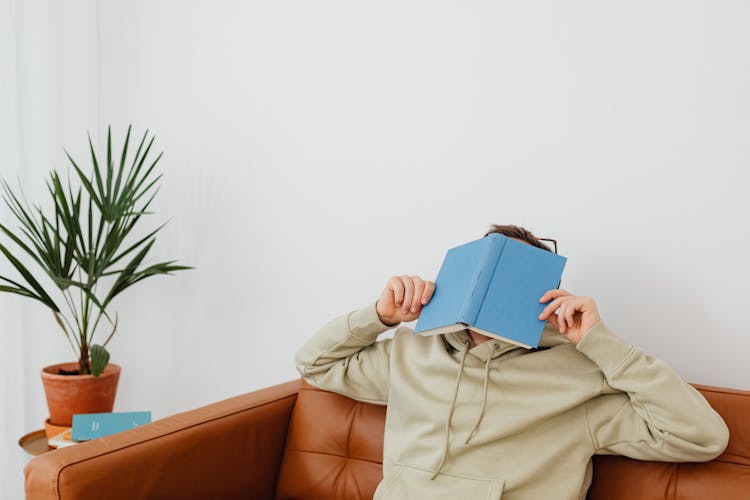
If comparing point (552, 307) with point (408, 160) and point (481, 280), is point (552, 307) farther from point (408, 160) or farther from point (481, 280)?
point (408, 160)

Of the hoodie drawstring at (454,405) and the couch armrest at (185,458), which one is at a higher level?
the hoodie drawstring at (454,405)

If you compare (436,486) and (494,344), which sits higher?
(494,344)

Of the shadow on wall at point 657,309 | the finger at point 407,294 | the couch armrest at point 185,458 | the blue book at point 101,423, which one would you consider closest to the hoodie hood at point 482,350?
the finger at point 407,294

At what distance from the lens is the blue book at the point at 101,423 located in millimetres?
1678

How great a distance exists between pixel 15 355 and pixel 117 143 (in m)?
0.77

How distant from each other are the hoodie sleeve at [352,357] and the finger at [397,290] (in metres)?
0.06

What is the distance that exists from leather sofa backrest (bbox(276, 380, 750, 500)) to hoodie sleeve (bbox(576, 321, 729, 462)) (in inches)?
1.9

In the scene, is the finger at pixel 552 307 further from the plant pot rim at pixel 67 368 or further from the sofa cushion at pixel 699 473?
the plant pot rim at pixel 67 368

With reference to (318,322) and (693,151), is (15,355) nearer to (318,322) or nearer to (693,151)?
(318,322)

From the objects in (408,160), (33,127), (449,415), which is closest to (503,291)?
(449,415)

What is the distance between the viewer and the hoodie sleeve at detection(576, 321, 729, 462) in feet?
3.66

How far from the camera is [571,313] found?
3.89ft

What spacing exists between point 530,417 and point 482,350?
0.15 metres

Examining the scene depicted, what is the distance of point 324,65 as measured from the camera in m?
1.88
